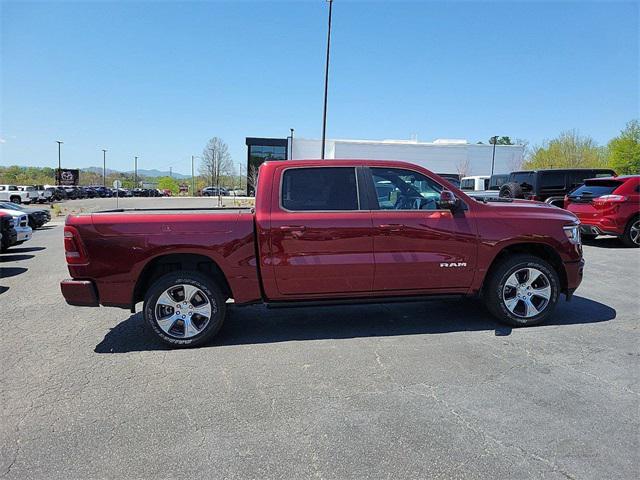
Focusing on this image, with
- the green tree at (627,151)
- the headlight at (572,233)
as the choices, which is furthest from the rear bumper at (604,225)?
the green tree at (627,151)

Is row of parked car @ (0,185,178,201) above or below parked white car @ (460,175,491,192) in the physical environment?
below

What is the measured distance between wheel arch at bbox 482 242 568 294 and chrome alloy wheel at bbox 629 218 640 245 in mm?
7298

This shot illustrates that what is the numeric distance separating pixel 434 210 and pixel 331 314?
6.07ft

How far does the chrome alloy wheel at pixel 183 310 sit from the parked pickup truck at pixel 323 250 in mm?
10

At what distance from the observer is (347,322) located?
5113mm

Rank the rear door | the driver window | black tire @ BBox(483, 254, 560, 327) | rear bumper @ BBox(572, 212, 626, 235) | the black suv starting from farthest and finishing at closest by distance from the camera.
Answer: the black suv < rear bumper @ BBox(572, 212, 626, 235) < black tire @ BBox(483, 254, 560, 327) < the driver window < the rear door

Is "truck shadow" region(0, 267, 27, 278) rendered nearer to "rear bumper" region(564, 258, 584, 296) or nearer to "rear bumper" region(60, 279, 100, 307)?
"rear bumper" region(60, 279, 100, 307)

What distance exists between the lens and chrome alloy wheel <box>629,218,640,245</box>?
10.5 meters

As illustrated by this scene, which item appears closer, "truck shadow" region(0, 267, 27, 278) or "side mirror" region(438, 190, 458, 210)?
"side mirror" region(438, 190, 458, 210)

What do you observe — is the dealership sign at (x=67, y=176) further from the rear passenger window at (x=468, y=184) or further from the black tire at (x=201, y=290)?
the black tire at (x=201, y=290)

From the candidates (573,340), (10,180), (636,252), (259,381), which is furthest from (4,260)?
A: (10,180)

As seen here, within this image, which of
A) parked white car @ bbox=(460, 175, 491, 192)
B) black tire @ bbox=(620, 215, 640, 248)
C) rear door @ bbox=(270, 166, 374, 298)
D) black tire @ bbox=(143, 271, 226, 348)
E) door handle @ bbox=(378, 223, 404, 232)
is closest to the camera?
black tire @ bbox=(143, 271, 226, 348)

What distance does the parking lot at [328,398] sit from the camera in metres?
2.57

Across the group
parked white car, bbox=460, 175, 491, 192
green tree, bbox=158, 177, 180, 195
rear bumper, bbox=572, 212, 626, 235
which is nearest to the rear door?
rear bumper, bbox=572, 212, 626, 235
